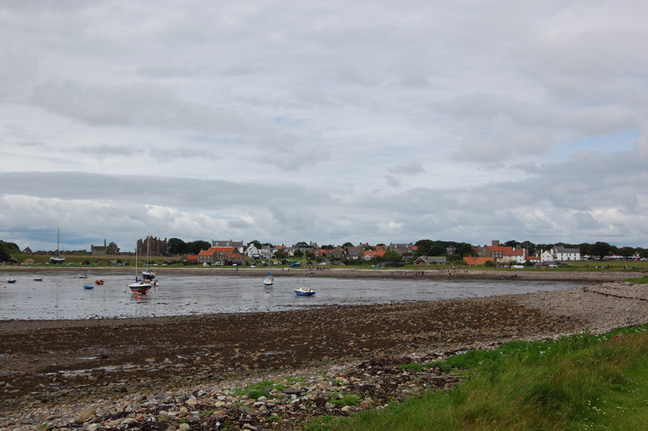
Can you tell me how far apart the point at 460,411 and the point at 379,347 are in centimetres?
1362

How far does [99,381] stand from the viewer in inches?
679

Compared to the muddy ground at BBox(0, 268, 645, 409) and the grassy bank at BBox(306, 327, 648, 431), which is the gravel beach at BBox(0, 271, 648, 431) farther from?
the grassy bank at BBox(306, 327, 648, 431)

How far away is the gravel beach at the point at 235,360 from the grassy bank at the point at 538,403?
1.58 metres

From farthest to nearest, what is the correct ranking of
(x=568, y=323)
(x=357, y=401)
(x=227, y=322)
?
(x=227, y=322)
(x=568, y=323)
(x=357, y=401)

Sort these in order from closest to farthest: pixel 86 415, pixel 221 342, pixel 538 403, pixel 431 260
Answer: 1. pixel 538 403
2. pixel 86 415
3. pixel 221 342
4. pixel 431 260

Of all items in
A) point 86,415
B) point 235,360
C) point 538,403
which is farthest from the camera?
point 235,360

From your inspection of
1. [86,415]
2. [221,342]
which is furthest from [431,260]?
[86,415]

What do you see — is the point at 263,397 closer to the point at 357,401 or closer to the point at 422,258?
the point at 357,401

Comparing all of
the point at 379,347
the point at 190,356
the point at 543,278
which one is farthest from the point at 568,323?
the point at 543,278

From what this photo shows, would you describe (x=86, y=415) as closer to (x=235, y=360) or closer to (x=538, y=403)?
(x=235, y=360)

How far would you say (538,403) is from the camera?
31.0 feet

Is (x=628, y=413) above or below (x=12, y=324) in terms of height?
above

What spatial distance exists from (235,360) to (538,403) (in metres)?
13.7

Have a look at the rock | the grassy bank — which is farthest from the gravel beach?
the grassy bank
